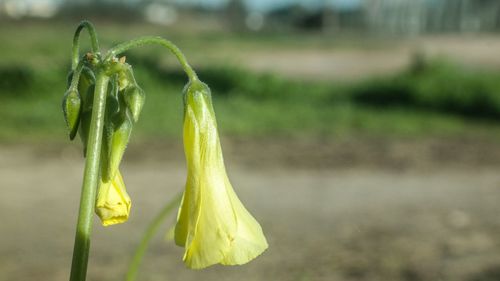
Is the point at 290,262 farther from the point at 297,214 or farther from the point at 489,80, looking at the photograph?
the point at 489,80

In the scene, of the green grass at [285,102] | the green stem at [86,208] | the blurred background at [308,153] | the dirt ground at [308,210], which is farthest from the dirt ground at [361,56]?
the green stem at [86,208]

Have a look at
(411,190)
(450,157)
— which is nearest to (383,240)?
(411,190)

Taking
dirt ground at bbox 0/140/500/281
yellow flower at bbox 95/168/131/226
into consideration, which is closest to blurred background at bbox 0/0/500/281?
dirt ground at bbox 0/140/500/281

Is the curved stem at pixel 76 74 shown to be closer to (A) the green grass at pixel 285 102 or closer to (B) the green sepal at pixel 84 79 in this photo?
(B) the green sepal at pixel 84 79

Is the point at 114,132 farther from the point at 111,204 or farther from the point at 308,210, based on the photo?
the point at 308,210

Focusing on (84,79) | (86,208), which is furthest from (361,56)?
(86,208)

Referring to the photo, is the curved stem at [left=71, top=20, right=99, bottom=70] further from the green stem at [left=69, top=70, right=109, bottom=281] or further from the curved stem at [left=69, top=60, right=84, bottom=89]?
the green stem at [left=69, top=70, right=109, bottom=281]
